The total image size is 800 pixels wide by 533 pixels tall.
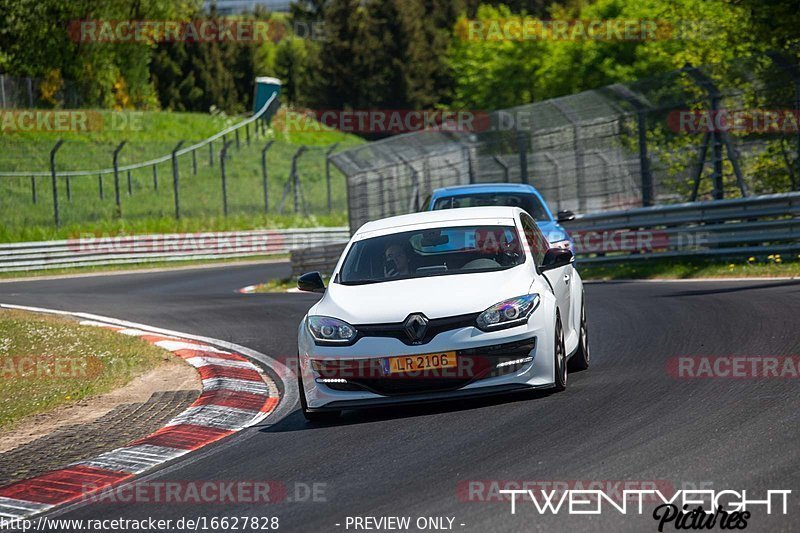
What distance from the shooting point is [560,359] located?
28.9 ft

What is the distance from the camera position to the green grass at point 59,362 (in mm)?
10789

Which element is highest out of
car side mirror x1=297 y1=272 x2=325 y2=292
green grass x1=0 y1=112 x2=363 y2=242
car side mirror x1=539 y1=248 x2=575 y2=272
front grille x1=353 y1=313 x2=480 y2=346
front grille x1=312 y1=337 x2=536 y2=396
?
car side mirror x1=539 y1=248 x2=575 y2=272

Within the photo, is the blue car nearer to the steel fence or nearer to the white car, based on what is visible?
the white car

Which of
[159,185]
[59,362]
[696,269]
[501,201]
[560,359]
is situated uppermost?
[501,201]

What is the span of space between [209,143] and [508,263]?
3423 centimetres

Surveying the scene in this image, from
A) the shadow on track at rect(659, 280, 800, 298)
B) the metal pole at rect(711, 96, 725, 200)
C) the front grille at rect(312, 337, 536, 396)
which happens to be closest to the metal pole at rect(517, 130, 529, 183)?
the metal pole at rect(711, 96, 725, 200)

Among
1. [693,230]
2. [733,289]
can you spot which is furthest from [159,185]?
[733,289]

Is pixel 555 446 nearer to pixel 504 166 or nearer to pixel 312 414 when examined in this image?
pixel 312 414

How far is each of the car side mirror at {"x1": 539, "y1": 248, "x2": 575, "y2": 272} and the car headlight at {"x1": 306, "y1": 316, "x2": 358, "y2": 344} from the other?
5.48ft

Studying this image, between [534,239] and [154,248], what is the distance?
92.9ft

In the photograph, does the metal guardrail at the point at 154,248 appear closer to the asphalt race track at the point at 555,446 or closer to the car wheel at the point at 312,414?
the asphalt race track at the point at 555,446

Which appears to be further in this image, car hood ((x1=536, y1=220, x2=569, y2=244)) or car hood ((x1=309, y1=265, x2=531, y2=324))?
car hood ((x1=536, y1=220, x2=569, y2=244))

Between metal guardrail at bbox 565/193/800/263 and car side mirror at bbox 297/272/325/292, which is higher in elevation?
car side mirror at bbox 297/272/325/292

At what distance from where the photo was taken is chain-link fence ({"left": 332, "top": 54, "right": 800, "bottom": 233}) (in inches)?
805
